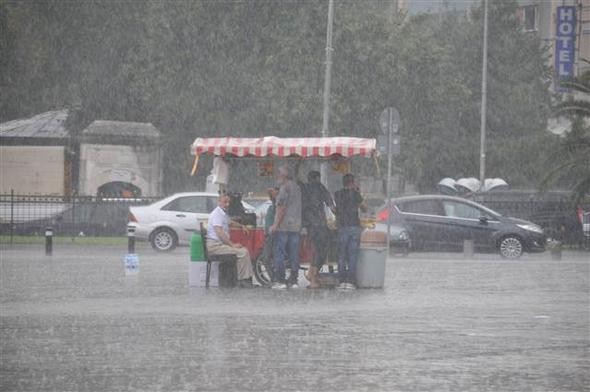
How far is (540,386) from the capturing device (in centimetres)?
1040

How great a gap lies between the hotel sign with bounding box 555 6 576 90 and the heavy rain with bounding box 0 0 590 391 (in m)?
0.15

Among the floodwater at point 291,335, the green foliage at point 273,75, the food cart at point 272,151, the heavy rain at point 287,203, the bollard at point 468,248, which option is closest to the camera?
the floodwater at point 291,335

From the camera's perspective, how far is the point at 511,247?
113 ft

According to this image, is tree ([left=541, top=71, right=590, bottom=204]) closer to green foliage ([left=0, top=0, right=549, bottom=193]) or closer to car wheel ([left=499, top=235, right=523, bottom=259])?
car wheel ([left=499, top=235, right=523, bottom=259])

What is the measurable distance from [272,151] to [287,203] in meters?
1.35

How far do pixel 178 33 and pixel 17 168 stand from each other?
854cm

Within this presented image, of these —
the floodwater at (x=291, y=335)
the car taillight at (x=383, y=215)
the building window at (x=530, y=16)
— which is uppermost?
the building window at (x=530, y=16)

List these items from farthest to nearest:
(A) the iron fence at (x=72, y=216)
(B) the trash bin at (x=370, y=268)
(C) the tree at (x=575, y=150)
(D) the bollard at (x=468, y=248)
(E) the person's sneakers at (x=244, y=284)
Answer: (A) the iron fence at (x=72, y=216) < (C) the tree at (x=575, y=150) < (D) the bollard at (x=468, y=248) < (B) the trash bin at (x=370, y=268) < (E) the person's sneakers at (x=244, y=284)

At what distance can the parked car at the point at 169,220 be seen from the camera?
35.2 meters

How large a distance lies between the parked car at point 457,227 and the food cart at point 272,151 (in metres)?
12.0

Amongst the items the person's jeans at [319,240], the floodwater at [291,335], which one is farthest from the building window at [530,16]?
the person's jeans at [319,240]

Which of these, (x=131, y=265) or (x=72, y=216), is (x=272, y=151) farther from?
(x=72, y=216)

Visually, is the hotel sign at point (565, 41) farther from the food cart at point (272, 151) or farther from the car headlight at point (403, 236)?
the food cart at point (272, 151)

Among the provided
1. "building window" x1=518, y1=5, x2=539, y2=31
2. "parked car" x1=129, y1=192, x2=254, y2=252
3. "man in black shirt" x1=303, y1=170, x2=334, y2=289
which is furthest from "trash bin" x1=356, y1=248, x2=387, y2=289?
"building window" x1=518, y1=5, x2=539, y2=31
